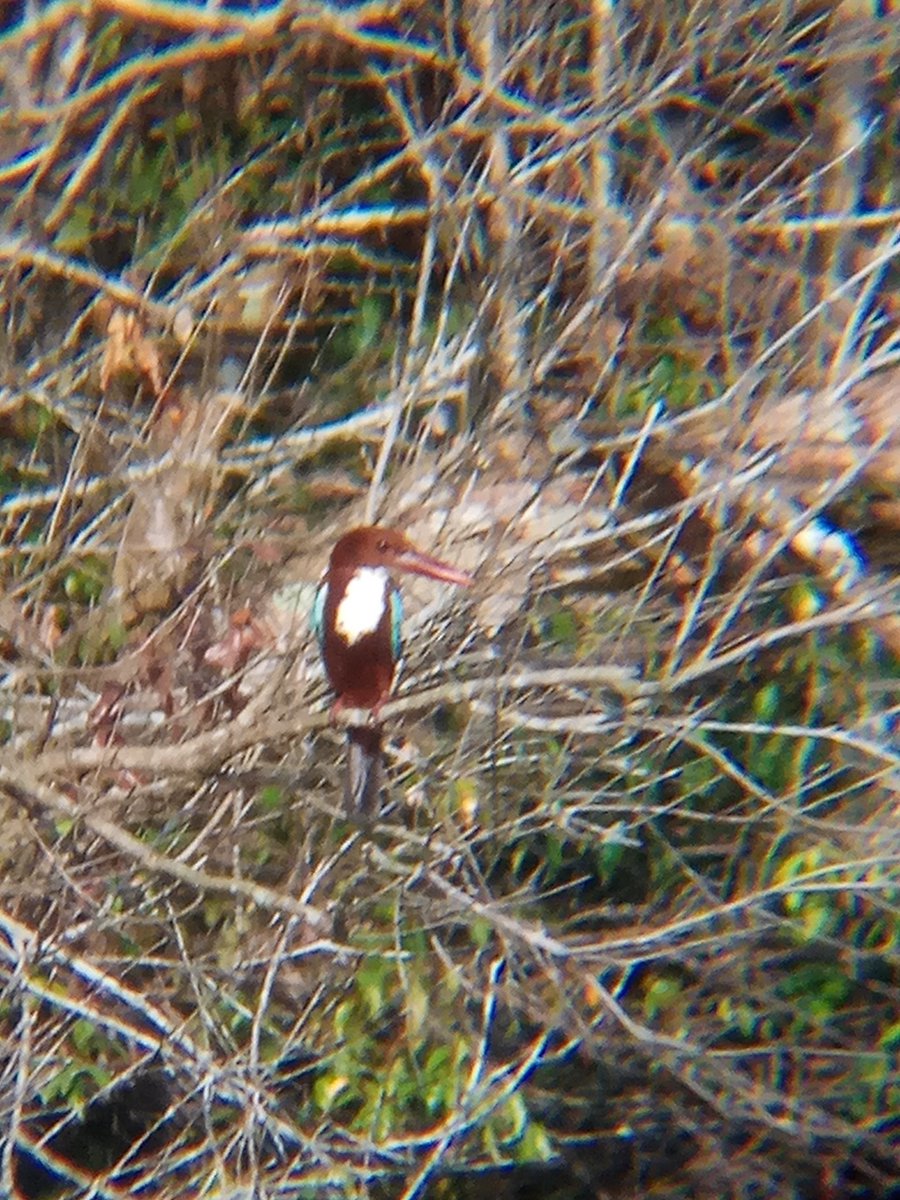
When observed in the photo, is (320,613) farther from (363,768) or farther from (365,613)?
(363,768)

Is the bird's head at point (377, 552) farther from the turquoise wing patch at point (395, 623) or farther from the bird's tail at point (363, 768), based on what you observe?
the bird's tail at point (363, 768)

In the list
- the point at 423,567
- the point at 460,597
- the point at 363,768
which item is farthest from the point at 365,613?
the point at 460,597

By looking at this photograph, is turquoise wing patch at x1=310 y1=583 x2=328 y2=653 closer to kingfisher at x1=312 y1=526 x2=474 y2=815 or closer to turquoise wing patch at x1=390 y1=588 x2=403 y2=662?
kingfisher at x1=312 y1=526 x2=474 y2=815

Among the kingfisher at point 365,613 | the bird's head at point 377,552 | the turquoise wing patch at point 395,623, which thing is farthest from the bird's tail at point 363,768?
the bird's head at point 377,552

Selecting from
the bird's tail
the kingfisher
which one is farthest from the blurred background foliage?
the kingfisher

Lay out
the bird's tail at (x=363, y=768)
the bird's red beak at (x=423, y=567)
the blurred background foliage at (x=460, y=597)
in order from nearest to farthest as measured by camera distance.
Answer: the bird's red beak at (x=423, y=567) → the bird's tail at (x=363, y=768) → the blurred background foliage at (x=460, y=597)

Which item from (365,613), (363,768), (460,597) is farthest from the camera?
(460,597)
